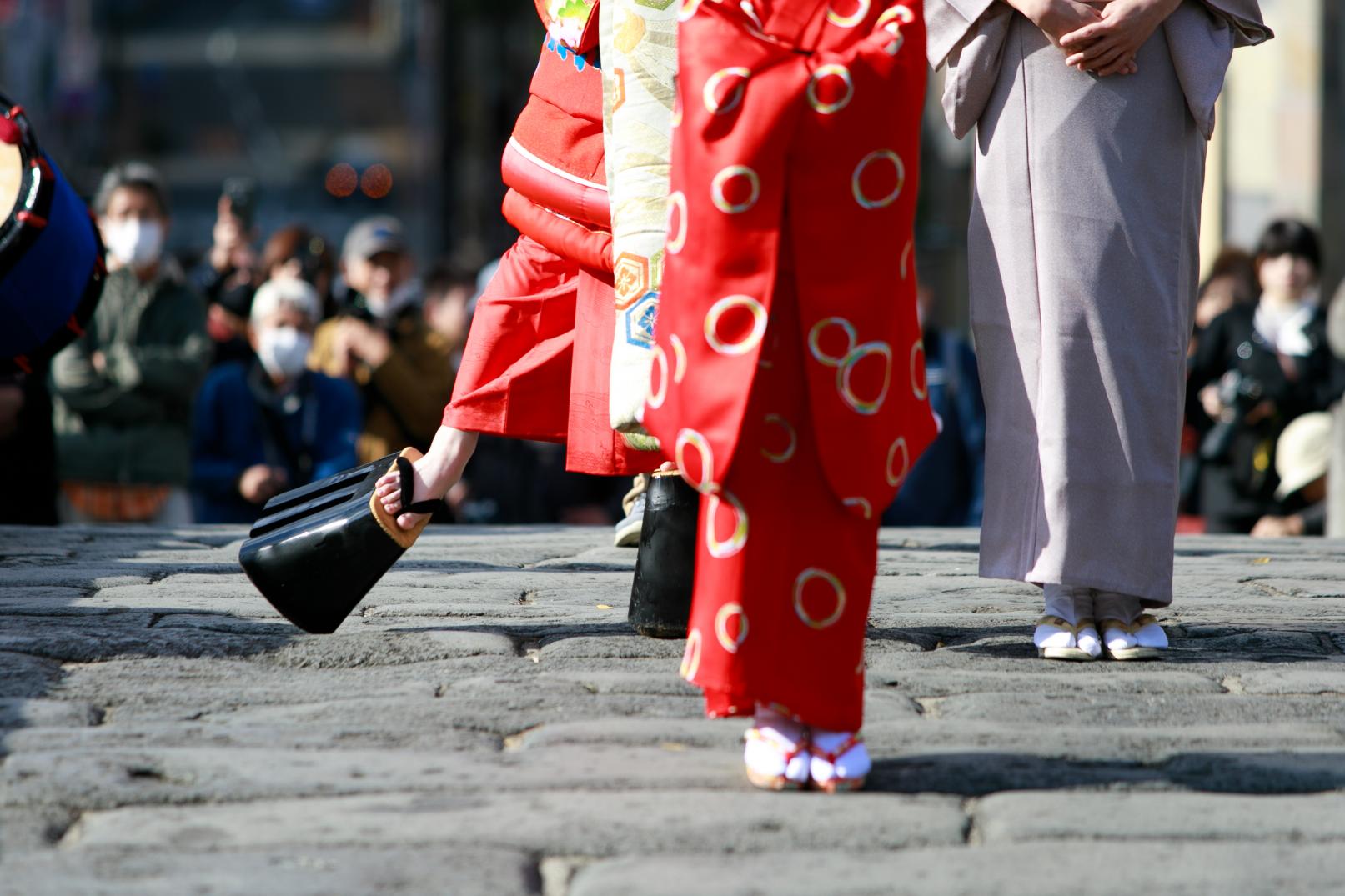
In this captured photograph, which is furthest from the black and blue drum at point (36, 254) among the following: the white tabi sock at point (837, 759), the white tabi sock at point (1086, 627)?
the white tabi sock at point (837, 759)

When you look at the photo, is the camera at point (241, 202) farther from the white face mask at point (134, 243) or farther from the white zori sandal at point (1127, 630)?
the white zori sandal at point (1127, 630)

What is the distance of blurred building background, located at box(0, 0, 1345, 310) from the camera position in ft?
46.0

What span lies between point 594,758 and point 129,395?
16.3 feet

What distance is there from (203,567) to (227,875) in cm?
293

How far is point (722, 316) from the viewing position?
9.24 feet

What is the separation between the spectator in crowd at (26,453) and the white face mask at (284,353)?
1.14 m

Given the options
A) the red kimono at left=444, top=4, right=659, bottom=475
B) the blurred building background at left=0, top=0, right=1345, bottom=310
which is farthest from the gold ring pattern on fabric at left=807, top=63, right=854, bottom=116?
the blurred building background at left=0, top=0, right=1345, bottom=310

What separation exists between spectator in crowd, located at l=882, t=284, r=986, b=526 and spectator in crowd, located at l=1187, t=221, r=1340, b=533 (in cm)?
96

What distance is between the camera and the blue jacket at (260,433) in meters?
7.81

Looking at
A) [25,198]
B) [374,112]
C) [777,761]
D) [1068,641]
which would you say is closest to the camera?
[777,761]

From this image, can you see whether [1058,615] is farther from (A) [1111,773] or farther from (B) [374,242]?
(B) [374,242]

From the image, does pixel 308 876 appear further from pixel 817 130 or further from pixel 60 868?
pixel 817 130

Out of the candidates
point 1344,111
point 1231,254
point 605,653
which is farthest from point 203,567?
point 1344,111

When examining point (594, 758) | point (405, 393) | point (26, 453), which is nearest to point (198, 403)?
point (405, 393)
